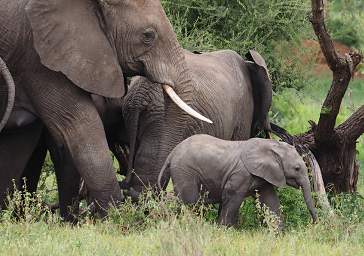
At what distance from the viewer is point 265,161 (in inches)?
299

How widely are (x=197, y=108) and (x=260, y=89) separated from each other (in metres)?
0.93

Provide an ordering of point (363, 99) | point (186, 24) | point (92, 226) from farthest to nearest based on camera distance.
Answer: point (363, 99) → point (186, 24) → point (92, 226)

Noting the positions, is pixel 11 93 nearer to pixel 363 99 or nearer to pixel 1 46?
pixel 1 46

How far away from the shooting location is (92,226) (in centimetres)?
731

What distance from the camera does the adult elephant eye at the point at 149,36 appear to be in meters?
7.88

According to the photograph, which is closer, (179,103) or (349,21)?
(179,103)

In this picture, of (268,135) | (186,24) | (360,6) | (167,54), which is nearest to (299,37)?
(186,24)

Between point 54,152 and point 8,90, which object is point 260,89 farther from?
point 8,90

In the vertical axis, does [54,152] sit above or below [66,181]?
above

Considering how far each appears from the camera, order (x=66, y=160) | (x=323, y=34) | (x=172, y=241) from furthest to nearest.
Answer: (x=66, y=160)
(x=323, y=34)
(x=172, y=241)

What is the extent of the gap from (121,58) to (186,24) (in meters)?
3.12

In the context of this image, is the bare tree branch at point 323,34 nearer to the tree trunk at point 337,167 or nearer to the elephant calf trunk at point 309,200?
the tree trunk at point 337,167

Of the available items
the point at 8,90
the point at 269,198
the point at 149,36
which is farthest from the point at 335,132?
the point at 8,90

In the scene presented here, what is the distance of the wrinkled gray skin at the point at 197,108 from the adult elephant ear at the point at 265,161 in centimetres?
68
